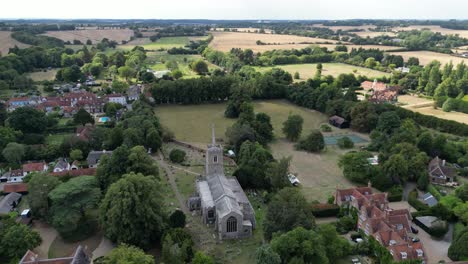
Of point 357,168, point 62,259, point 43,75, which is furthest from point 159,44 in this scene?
point 62,259

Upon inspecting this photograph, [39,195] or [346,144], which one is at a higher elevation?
[39,195]

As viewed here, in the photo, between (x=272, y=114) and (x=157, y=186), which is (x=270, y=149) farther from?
(x=157, y=186)

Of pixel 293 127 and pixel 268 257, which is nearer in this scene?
pixel 268 257

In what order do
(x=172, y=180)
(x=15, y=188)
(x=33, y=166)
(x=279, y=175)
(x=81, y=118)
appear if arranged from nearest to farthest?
(x=279, y=175) < (x=15, y=188) < (x=172, y=180) < (x=33, y=166) < (x=81, y=118)

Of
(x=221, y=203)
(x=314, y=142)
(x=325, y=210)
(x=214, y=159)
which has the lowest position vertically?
(x=325, y=210)

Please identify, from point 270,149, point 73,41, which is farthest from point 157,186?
point 73,41

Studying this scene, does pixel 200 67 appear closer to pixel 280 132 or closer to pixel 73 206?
pixel 280 132

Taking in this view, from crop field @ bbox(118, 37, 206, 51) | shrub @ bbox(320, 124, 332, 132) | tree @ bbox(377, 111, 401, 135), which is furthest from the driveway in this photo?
crop field @ bbox(118, 37, 206, 51)

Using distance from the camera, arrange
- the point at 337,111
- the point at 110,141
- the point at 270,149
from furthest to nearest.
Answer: the point at 337,111 < the point at 270,149 < the point at 110,141
